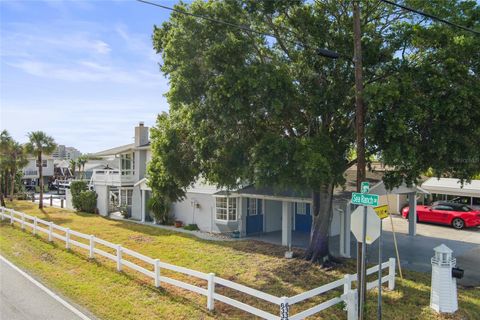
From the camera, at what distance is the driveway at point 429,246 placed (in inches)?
602

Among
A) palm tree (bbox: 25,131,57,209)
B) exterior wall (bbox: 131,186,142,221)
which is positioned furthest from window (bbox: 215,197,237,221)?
palm tree (bbox: 25,131,57,209)

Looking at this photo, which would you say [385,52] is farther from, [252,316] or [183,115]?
[252,316]

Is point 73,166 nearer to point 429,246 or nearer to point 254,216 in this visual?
point 254,216

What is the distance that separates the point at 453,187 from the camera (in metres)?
27.6

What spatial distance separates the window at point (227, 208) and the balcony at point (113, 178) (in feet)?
33.3

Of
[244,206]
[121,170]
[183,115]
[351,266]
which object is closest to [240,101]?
[183,115]

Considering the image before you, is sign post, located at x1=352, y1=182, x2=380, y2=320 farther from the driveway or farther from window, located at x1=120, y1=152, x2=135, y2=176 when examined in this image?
window, located at x1=120, y1=152, x2=135, y2=176

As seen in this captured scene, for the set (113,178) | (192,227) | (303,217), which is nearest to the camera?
(192,227)

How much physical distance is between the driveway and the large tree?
4853 mm

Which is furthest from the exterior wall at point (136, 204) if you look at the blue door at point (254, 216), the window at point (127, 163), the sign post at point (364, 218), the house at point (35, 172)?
the house at point (35, 172)

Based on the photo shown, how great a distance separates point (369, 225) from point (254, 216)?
13710mm

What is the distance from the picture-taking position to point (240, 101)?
1176 cm

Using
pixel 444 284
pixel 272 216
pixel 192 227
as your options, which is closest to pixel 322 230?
pixel 444 284

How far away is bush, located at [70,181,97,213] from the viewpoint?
31.5 meters
